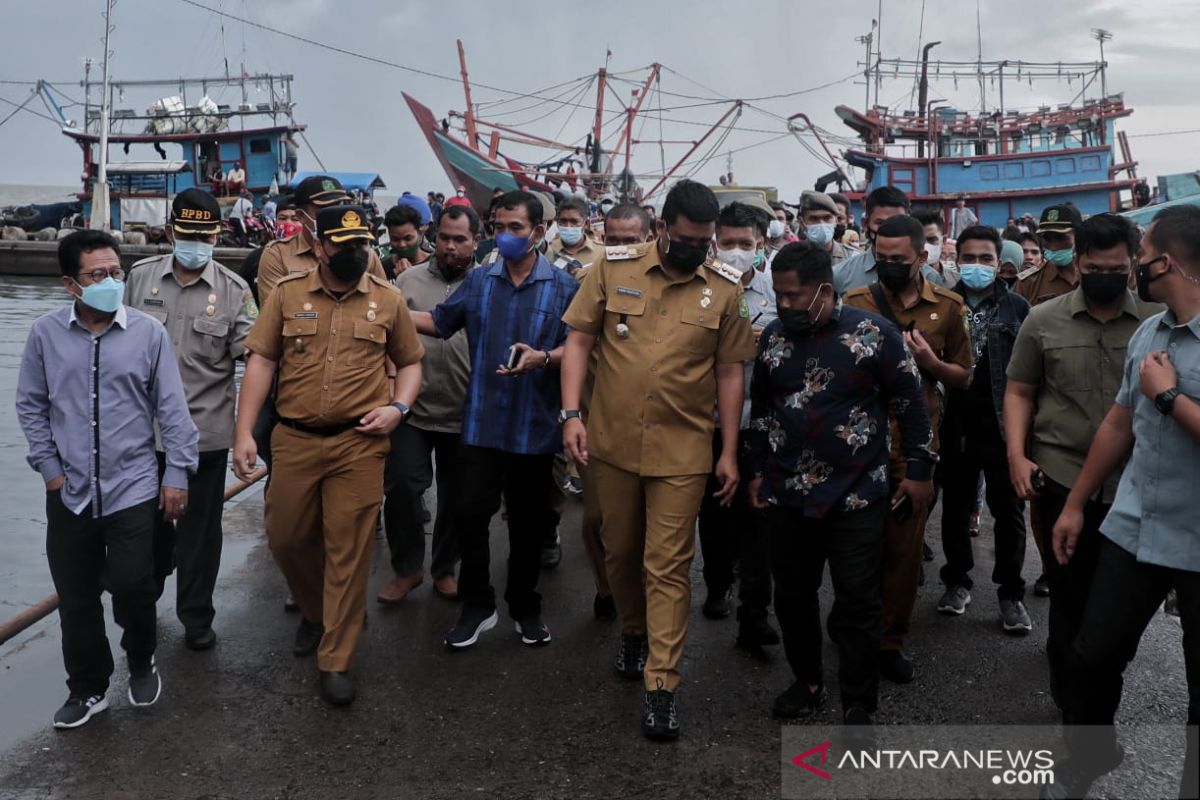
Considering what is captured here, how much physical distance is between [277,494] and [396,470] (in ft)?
3.59

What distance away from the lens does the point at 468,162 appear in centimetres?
3841

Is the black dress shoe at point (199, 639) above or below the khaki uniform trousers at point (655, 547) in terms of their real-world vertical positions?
below

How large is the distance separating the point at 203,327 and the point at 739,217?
248 centimetres

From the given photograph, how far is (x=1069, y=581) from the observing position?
380cm

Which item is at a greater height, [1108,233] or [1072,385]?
[1108,233]

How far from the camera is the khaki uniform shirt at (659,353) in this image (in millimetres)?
4164

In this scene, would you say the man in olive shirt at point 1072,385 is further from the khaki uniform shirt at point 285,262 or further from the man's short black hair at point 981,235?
the khaki uniform shirt at point 285,262

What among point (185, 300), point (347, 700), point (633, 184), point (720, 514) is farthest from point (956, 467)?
point (633, 184)

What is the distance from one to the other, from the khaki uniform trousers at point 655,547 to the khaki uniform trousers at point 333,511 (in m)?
0.93

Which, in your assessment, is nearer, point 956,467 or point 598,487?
point 598,487

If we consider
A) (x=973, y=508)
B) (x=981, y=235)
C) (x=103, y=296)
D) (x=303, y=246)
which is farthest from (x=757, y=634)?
(x=103, y=296)

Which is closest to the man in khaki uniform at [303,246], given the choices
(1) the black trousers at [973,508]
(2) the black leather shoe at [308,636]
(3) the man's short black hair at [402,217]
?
(3) the man's short black hair at [402,217]

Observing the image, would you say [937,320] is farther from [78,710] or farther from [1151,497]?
[78,710]

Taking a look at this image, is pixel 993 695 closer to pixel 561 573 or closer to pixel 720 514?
pixel 720 514
